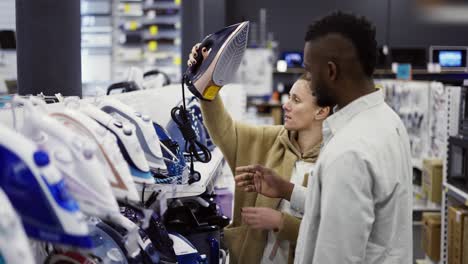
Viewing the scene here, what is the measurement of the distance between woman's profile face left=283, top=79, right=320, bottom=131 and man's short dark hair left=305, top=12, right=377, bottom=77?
2.97 feet

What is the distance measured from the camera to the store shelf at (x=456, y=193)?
A: 172 inches

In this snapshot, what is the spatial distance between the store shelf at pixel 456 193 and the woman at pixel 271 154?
77.6 inches

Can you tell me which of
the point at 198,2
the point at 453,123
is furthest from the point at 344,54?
the point at 198,2

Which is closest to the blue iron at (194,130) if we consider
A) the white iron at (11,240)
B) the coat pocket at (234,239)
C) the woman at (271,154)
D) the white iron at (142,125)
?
the woman at (271,154)

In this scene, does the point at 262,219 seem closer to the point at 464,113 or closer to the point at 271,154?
the point at 271,154

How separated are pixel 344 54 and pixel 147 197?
998 millimetres

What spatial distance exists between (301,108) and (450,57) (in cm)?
1268

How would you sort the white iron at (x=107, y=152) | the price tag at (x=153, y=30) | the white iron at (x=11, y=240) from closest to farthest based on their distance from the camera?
the white iron at (x=11, y=240)
the white iron at (x=107, y=152)
the price tag at (x=153, y=30)

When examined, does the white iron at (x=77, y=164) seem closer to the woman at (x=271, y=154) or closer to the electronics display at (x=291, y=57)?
the woman at (x=271, y=154)

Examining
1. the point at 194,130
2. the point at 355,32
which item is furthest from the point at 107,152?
the point at 194,130

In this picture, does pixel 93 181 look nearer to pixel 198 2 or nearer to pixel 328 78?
pixel 328 78

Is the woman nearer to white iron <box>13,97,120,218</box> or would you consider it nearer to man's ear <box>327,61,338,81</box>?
man's ear <box>327,61,338,81</box>

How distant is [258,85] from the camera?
11.5 meters

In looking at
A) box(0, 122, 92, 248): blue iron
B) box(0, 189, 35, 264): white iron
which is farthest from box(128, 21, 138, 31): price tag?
box(0, 189, 35, 264): white iron
